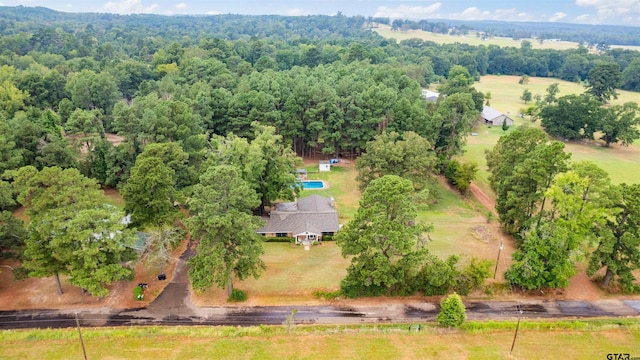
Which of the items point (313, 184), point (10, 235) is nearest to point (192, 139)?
point (313, 184)

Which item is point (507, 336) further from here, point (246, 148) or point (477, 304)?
point (246, 148)

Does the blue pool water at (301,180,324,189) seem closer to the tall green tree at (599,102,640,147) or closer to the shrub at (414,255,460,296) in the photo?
the shrub at (414,255,460,296)

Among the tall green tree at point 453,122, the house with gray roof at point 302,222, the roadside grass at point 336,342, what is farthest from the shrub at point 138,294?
the tall green tree at point 453,122

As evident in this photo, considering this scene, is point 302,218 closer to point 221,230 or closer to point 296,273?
point 296,273

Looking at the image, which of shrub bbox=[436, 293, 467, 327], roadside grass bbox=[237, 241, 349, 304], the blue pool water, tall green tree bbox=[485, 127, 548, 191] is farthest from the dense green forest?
shrub bbox=[436, 293, 467, 327]

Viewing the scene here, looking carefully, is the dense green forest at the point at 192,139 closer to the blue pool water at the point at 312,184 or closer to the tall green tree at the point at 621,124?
the tall green tree at the point at 621,124

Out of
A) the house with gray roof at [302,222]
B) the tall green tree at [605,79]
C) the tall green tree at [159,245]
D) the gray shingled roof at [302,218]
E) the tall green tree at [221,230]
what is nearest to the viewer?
the tall green tree at [221,230]
